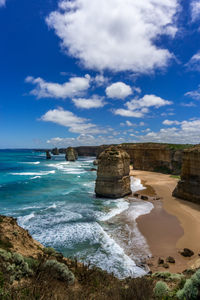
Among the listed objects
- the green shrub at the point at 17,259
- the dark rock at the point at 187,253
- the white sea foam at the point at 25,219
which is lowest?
the white sea foam at the point at 25,219

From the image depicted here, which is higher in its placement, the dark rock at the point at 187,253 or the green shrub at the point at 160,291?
the green shrub at the point at 160,291

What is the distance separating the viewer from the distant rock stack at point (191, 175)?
19516 mm

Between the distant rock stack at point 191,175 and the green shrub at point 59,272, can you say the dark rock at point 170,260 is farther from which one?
the distant rock stack at point 191,175

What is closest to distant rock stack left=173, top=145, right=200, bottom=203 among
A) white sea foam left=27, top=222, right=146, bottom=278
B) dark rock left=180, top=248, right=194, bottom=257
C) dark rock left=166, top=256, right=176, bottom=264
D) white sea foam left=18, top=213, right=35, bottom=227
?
dark rock left=180, top=248, right=194, bottom=257

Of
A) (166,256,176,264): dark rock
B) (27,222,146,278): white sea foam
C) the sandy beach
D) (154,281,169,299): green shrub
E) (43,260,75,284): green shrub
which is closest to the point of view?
(154,281,169,299): green shrub

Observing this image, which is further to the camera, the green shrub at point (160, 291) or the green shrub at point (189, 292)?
the green shrub at point (160, 291)

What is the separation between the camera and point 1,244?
6.78m

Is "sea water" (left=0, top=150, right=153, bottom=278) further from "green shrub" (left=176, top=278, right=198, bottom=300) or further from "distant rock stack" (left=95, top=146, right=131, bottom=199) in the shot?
"green shrub" (left=176, top=278, right=198, bottom=300)

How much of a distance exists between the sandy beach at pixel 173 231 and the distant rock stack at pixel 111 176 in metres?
4.44

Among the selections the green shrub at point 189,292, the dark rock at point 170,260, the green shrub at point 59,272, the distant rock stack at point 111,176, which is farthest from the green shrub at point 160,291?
the distant rock stack at point 111,176

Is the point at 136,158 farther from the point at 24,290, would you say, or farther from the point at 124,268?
the point at 24,290

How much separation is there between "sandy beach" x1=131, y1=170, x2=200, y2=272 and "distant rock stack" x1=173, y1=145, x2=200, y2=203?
3.09ft

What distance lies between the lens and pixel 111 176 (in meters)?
22.4

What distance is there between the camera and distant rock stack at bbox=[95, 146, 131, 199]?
22516mm
